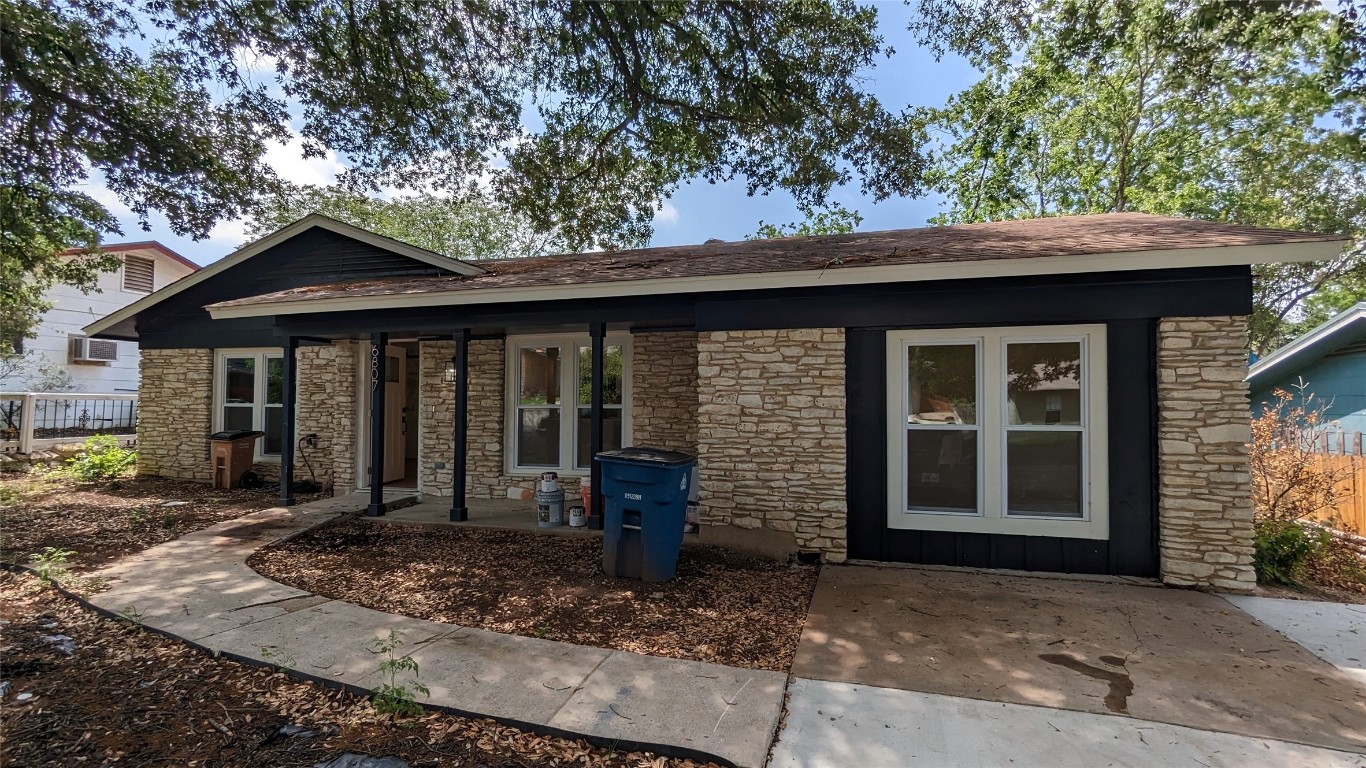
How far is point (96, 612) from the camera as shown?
4.00 meters

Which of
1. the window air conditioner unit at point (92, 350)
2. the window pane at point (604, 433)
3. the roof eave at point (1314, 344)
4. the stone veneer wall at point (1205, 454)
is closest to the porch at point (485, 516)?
the window pane at point (604, 433)

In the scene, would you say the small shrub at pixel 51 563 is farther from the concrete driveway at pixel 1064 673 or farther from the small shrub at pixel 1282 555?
the small shrub at pixel 1282 555

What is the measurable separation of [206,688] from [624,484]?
276 centimetres

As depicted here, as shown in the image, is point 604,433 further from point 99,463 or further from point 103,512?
point 99,463

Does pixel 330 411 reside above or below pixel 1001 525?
above

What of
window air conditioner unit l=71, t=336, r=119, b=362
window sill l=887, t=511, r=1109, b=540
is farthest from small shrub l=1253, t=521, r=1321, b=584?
window air conditioner unit l=71, t=336, r=119, b=362

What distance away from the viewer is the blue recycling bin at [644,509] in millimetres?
4609

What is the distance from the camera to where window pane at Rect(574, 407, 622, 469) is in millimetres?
7727

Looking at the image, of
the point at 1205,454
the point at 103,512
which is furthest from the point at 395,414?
the point at 1205,454

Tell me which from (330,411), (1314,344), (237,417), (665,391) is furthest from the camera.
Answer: (237,417)

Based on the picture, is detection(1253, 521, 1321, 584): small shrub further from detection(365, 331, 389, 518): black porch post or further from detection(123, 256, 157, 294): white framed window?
detection(123, 256, 157, 294): white framed window

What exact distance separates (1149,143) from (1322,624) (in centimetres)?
1666

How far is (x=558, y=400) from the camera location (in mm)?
8023

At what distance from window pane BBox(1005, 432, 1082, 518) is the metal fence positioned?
1742cm
